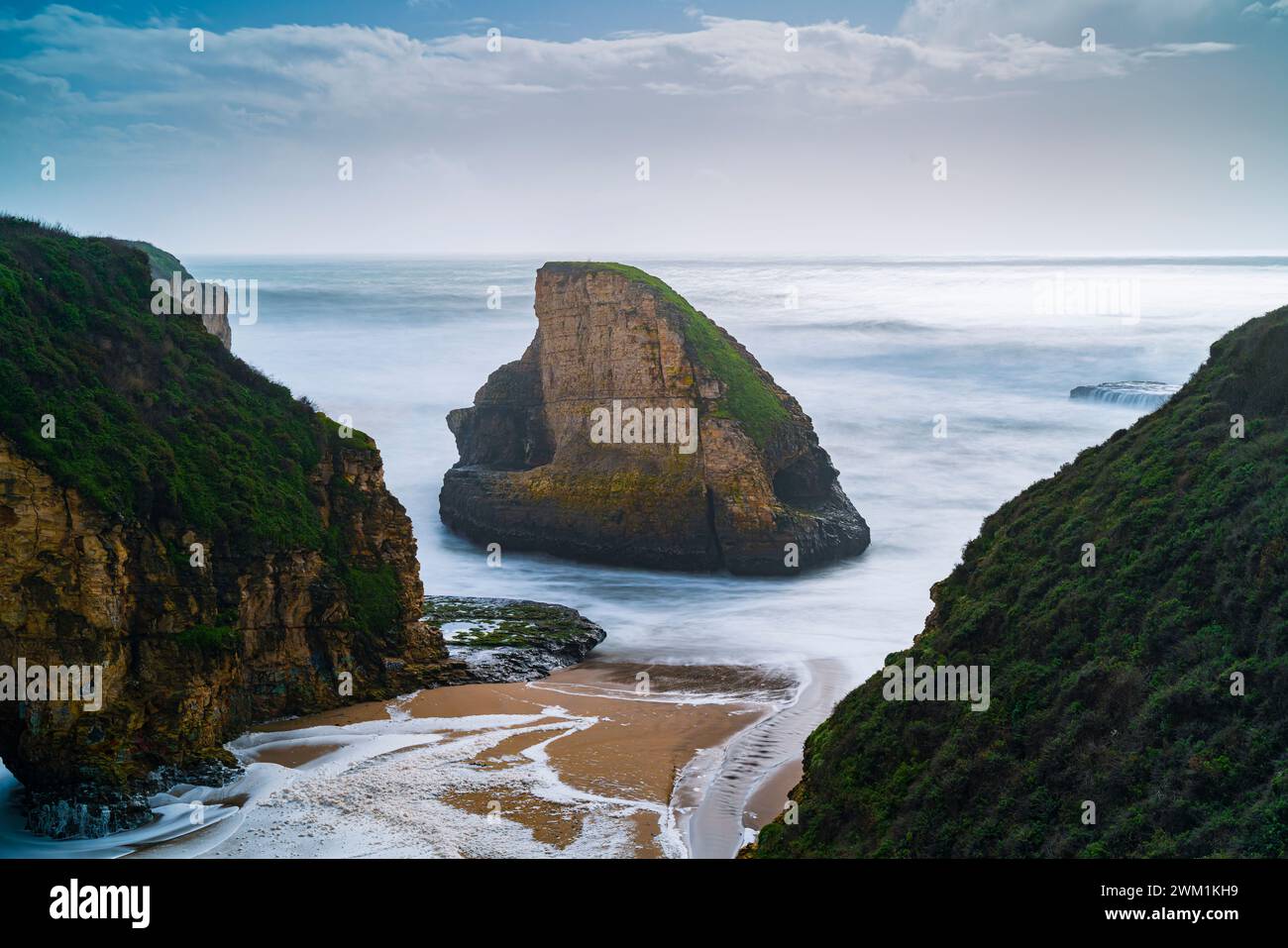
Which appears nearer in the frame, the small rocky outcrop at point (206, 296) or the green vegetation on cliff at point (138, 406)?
the green vegetation on cliff at point (138, 406)

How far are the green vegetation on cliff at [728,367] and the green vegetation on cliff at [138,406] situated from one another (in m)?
19.7

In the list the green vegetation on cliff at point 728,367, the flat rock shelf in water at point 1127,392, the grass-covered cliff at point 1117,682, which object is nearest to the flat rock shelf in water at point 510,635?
the green vegetation on cliff at point 728,367

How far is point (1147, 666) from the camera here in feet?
49.2

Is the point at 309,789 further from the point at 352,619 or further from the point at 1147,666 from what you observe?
the point at 1147,666

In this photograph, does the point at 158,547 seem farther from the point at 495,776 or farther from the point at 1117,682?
the point at 1117,682

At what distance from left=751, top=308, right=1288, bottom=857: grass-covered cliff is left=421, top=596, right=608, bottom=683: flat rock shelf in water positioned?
1232 centimetres

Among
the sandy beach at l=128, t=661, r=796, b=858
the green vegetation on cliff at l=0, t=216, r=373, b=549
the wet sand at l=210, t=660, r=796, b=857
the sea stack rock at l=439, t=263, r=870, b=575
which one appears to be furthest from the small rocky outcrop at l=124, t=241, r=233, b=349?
the sandy beach at l=128, t=661, r=796, b=858

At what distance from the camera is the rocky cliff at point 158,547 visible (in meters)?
20.5

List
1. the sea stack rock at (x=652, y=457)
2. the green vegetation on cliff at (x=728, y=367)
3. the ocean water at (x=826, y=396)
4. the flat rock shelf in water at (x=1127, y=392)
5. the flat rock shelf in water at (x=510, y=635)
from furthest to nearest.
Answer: the flat rock shelf in water at (x=1127, y=392) < the green vegetation on cliff at (x=728, y=367) < the sea stack rock at (x=652, y=457) < the ocean water at (x=826, y=396) < the flat rock shelf in water at (x=510, y=635)

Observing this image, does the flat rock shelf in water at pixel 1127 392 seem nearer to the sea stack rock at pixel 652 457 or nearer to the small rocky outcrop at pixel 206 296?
the sea stack rock at pixel 652 457

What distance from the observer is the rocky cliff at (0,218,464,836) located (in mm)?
20500

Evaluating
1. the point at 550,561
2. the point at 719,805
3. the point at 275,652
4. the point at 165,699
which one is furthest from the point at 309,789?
the point at 550,561
